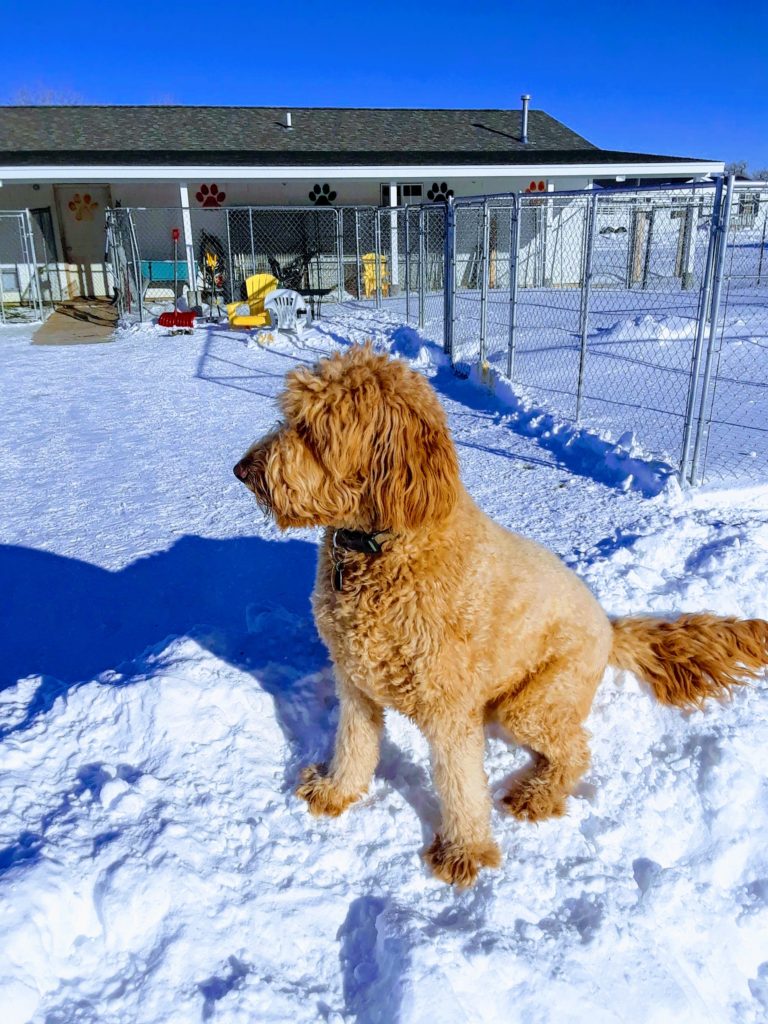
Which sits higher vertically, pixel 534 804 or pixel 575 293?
pixel 575 293

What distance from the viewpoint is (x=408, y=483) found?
84.7 inches

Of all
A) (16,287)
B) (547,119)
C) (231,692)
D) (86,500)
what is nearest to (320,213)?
(16,287)

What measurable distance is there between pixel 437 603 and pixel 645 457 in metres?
4.18

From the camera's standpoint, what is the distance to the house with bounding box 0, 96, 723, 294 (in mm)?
17578

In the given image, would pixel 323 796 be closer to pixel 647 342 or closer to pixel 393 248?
pixel 647 342

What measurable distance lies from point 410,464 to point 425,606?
0.47 meters

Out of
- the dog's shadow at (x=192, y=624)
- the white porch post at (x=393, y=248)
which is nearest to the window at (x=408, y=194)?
the white porch post at (x=393, y=248)

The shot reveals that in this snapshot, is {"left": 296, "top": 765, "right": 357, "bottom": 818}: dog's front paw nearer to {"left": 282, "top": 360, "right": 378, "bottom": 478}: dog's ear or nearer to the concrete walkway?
{"left": 282, "top": 360, "right": 378, "bottom": 478}: dog's ear

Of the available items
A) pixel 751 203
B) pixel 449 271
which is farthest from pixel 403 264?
pixel 751 203

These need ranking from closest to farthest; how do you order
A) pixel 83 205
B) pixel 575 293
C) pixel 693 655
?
pixel 693 655
pixel 575 293
pixel 83 205

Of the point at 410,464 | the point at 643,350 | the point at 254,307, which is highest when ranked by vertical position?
the point at 410,464

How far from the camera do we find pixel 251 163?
57.7ft

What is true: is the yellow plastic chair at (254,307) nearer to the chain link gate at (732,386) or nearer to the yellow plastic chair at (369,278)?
the yellow plastic chair at (369,278)

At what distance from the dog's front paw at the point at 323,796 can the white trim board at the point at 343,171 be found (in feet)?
55.9
